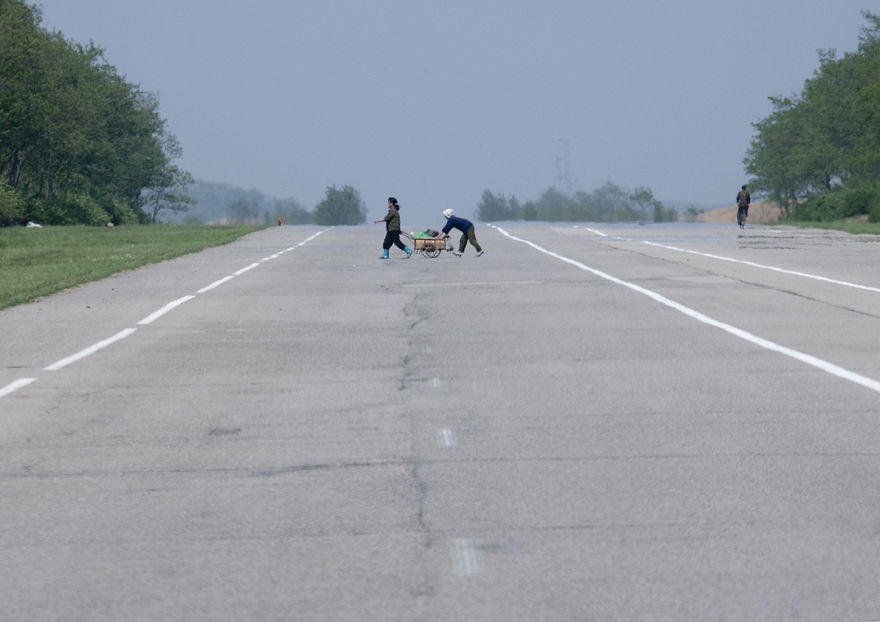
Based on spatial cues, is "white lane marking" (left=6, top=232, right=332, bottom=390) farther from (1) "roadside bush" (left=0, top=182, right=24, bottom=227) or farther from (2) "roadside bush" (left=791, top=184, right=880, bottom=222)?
(2) "roadside bush" (left=791, top=184, right=880, bottom=222)

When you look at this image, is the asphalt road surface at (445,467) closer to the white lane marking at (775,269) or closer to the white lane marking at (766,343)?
the white lane marking at (766,343)

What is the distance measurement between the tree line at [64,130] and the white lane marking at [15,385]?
53.1m

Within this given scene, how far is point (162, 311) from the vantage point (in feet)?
60.5

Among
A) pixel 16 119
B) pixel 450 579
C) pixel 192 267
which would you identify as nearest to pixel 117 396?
pixel 450 579

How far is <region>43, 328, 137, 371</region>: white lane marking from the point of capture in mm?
12518

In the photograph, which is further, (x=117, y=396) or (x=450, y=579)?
(x=117, y=396)

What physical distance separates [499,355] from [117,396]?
12.4 feet

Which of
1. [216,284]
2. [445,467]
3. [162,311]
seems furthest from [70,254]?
[445,467]

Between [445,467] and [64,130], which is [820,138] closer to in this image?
[64,130]

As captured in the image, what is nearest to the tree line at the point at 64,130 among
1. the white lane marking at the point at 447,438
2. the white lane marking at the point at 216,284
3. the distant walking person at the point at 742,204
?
the distant walking person at the point at 742,204

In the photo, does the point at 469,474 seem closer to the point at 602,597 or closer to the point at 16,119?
the point at 602,597

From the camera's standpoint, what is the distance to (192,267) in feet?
99.1

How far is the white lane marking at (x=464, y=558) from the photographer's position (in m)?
5.42

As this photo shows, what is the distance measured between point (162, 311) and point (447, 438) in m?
10.8
